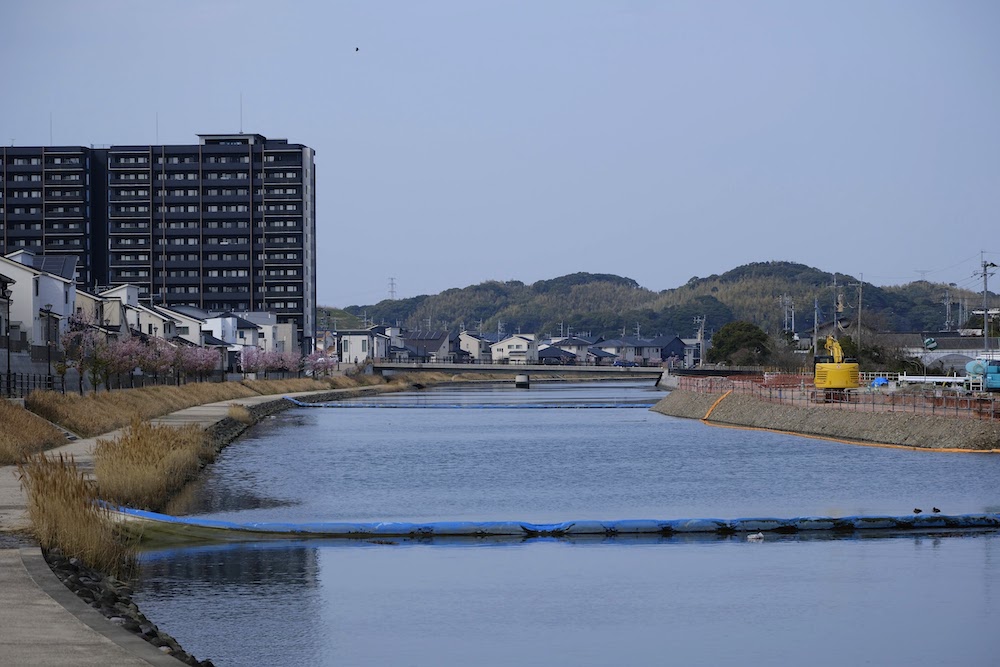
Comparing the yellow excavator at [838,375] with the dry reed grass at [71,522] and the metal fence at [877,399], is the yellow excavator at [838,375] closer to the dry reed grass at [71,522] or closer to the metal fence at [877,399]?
the metal fence at [877,399]

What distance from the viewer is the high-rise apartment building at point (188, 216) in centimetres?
16112

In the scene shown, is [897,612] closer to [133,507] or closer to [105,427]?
[133,507]

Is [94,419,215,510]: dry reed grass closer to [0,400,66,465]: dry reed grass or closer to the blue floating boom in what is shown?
the blue floating boom

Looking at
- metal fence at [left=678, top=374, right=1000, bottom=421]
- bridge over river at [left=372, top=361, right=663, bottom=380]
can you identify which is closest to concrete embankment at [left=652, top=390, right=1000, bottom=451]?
metal fence at [left=678, top=374, right=1000, bottom=421]

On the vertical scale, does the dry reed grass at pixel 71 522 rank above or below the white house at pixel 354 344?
below

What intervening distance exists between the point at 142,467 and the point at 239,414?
3736 centimetres

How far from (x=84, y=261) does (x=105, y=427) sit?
5000 inches

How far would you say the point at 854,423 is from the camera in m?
54.0

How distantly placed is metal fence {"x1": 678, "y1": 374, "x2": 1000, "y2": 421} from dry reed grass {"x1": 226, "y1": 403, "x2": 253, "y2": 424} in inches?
1120

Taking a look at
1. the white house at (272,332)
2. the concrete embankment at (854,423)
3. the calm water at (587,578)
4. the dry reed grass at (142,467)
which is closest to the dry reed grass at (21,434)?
the dry reed grass at (142,467)

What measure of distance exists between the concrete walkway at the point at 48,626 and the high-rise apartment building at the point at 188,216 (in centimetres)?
14644

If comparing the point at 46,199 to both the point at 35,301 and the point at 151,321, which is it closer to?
the point at 151,321

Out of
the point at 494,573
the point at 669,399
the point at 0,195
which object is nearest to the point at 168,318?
the point at 669,399

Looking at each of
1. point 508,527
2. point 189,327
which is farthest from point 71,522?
point 189,327
